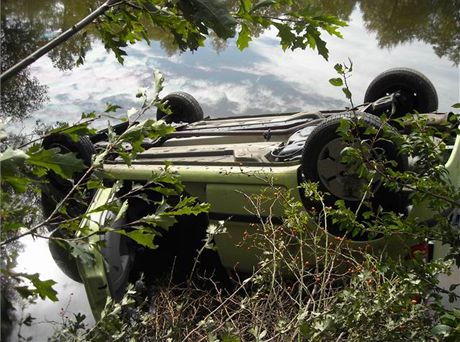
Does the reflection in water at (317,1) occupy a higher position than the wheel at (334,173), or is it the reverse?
the reflection in water at (317,1)

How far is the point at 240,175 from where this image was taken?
144 inches

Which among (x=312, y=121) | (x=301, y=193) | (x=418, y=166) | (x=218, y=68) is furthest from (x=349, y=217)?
(x=218, y=68)

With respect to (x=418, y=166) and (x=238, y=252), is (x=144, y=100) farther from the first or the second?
(x=238, y=252)

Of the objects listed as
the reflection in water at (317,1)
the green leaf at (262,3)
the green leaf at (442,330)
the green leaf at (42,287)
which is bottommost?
the green leaf at (442,330)

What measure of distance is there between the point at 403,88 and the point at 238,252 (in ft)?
8.06

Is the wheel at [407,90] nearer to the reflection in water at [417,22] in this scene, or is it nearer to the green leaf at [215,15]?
the green leaf at [215,15]

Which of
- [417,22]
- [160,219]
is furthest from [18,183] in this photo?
[417,22]

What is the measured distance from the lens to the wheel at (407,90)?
510 centimetres

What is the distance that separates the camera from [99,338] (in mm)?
2203

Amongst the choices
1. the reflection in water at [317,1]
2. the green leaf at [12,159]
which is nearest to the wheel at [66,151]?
the reflection in water at [317,1]

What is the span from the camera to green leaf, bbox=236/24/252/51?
80.1 inches

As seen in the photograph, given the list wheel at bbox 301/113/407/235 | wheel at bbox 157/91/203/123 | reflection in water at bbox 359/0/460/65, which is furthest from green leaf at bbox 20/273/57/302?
reflection in water at bbox 359/0/460/65

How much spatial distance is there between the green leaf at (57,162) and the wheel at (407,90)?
13.4 ft

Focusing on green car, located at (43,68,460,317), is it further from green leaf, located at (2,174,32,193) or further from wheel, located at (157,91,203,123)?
green leaf, located at (2,174,32,193)
